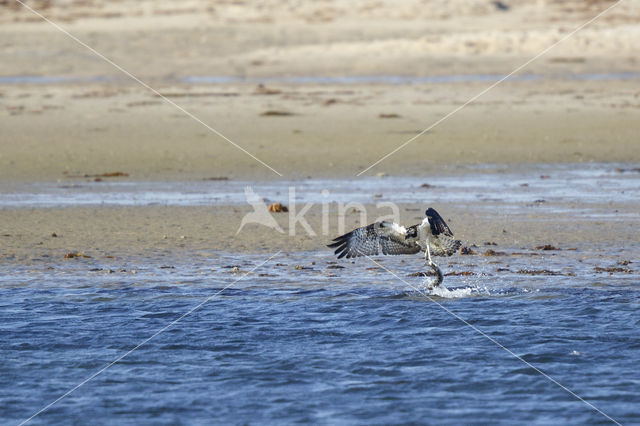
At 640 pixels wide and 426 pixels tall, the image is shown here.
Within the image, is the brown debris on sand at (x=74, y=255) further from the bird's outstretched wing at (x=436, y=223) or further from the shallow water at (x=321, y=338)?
the bird's outstretched wing at (x=436, y=223)

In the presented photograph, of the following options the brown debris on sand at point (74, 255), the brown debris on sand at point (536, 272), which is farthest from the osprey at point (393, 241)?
the brown debris on sand at point (74, 255)

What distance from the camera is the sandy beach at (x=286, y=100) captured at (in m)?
13.6

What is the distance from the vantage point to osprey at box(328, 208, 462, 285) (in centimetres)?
1004

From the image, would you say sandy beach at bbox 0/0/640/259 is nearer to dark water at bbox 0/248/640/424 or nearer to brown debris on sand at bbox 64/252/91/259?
brown debris on sand at bbox 64/252/91/259

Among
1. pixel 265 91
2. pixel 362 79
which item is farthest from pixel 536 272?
pixel 362 79

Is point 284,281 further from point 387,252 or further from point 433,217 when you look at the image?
point 433,217

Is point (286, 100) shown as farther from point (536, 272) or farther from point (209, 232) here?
point (536, 272)

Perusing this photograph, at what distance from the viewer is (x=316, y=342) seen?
28.1ft

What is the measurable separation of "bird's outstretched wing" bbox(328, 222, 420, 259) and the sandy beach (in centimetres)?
183

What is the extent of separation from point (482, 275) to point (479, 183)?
220 inches

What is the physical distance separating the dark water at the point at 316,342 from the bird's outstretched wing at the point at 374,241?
38cm

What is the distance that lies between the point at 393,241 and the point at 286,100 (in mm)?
17050

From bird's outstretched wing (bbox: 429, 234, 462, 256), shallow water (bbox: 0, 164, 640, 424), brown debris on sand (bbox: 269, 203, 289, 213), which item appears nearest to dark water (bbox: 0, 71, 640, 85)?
brown debris on sand (bbox: 269, 203, 289, 213)

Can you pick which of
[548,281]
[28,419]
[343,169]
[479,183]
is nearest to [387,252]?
[548,281]
